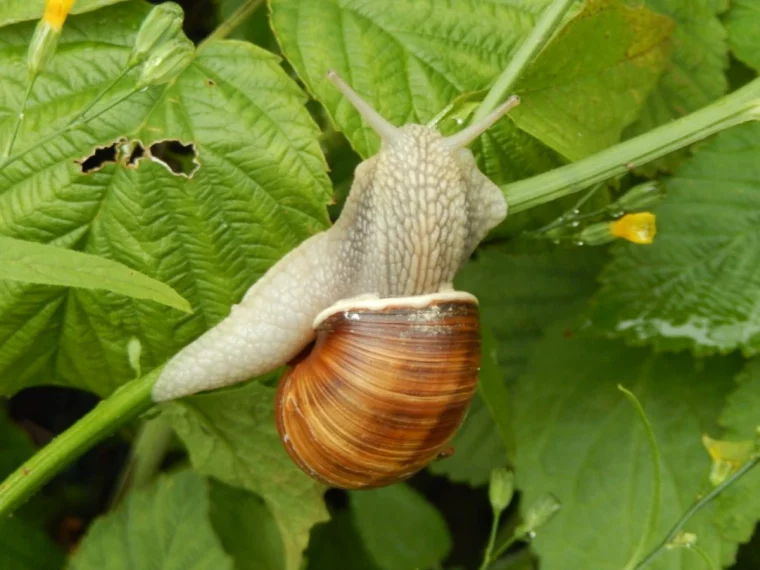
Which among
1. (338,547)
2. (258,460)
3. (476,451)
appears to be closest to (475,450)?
(476,451)

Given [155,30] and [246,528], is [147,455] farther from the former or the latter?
[155,30]

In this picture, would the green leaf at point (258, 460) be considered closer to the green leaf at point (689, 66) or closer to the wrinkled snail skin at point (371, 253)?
the wrinkled snail skin at point (371, 253)

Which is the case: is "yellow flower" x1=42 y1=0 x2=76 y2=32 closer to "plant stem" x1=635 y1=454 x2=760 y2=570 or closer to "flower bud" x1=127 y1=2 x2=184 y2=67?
"flower bud" x1=127 y1=2 x2=184 y2=67

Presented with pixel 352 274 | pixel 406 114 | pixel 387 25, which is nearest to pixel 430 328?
pixel 352 274

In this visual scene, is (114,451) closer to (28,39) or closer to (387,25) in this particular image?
(28,39)

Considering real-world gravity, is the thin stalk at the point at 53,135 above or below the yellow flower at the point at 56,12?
below

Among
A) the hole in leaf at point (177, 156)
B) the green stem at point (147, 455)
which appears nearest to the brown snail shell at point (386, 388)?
the hole in leaf at point (177, 156)

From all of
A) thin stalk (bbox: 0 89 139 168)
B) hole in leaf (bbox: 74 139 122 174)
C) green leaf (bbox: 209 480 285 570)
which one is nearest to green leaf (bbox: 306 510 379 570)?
green leaf (bbox: 209 480 285 570)
